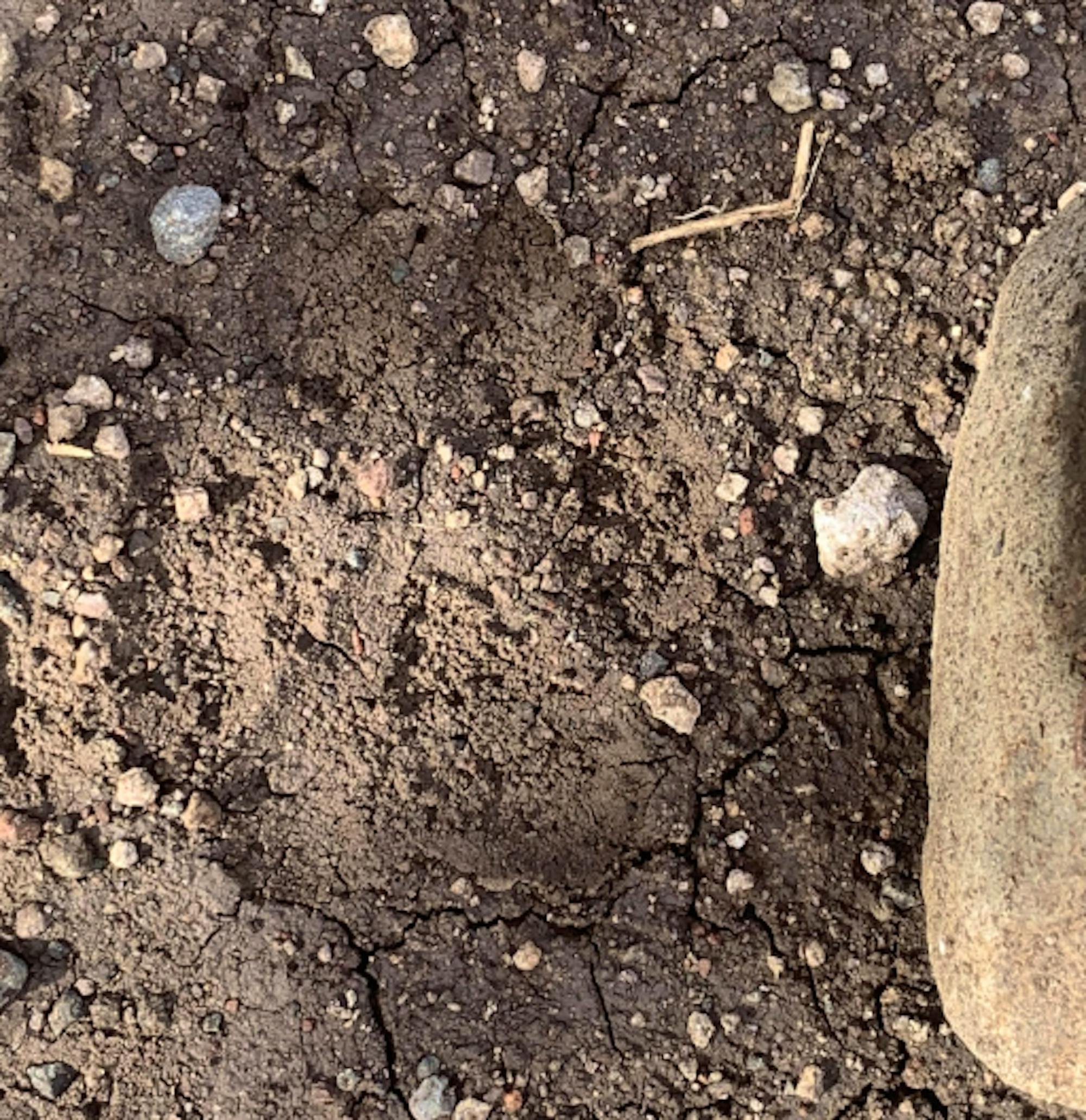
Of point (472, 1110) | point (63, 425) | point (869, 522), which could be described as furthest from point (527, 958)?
point (63, 425)

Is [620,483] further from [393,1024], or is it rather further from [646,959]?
[393,1024]

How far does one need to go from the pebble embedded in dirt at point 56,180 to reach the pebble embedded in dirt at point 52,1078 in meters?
1.66

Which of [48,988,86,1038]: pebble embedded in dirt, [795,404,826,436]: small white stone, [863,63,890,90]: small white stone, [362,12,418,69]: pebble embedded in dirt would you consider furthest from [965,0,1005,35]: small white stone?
[48,988,86,1038]: pebble embedded in dirt

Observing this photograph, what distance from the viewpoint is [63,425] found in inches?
96.2

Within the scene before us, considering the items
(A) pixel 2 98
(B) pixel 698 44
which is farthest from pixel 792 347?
(A) pixel 2 98

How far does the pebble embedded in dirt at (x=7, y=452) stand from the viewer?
2426 mm

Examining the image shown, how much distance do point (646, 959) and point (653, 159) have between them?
5.13ft

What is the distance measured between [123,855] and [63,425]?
83 cm

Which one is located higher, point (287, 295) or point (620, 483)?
point (287, 295)

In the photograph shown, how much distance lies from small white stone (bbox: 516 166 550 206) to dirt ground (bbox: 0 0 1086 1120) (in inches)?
0.6

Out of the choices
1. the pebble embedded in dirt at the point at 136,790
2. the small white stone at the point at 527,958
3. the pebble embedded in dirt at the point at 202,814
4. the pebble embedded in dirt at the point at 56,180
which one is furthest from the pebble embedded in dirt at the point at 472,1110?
the pebble embedded in dirt at the point at 56,180

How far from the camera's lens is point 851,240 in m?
2.52

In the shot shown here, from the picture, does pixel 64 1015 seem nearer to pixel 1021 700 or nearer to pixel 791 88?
pixel 1021 700

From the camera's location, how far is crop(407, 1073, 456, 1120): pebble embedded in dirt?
7.52 feet
